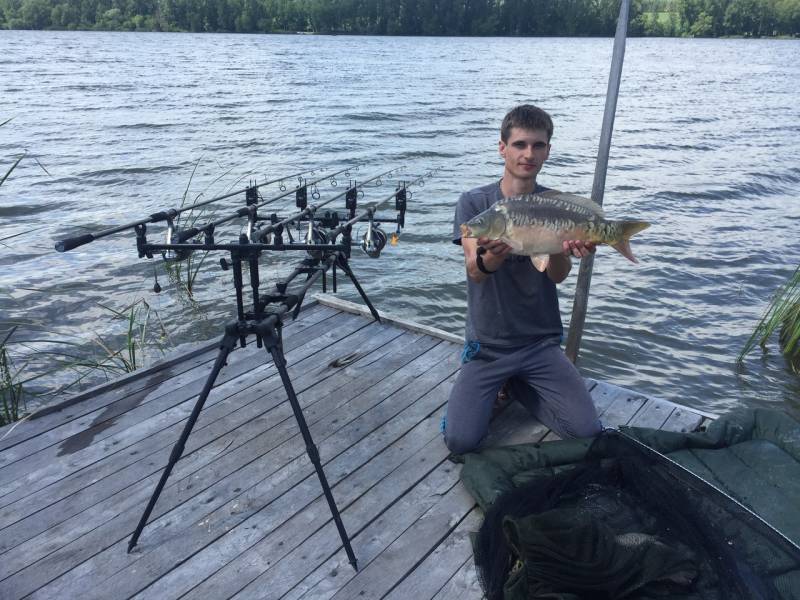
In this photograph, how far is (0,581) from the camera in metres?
2.77

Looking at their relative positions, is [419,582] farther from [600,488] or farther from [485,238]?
[485,238]

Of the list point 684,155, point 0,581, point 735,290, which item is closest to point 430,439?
point 0,581

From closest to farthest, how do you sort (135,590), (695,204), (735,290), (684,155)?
(135,590), (735,290), (695,204), (684,155)

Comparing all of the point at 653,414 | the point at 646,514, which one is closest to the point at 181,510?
the point at 646,514

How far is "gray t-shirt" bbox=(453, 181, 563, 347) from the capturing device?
12.4 feet

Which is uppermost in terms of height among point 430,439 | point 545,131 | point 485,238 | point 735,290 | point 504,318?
point 545,131

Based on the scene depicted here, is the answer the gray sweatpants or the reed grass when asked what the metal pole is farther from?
the reed grass

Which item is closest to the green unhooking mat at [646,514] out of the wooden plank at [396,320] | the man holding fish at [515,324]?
the man holding fish at [515,324]

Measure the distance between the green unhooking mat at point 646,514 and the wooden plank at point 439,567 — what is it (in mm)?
130

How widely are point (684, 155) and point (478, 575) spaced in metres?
16.1

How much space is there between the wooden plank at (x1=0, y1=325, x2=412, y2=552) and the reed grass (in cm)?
399

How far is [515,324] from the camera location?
150 inches

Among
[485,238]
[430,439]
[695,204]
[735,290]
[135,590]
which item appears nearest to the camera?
[135,590]

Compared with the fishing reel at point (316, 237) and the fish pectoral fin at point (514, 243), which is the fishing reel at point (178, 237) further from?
the fish pectoral fin at point (514, 243)
